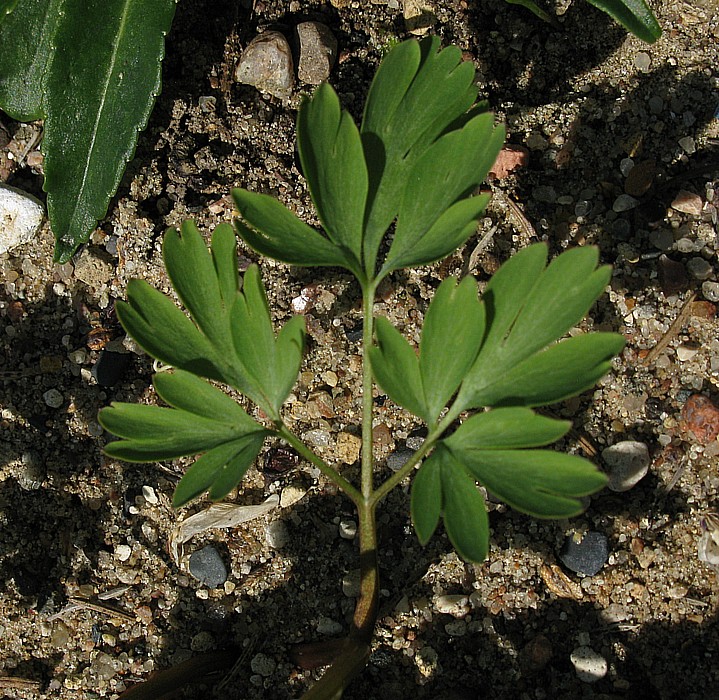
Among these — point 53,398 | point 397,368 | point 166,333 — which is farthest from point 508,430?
point 53,398

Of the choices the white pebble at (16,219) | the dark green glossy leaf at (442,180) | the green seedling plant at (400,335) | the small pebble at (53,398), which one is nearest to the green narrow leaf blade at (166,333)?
the green seedling plant at (400,335)

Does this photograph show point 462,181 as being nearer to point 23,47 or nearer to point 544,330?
point 544,330

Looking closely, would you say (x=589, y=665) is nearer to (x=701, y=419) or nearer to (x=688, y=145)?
(x=701, y=419)

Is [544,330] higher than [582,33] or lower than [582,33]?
lower

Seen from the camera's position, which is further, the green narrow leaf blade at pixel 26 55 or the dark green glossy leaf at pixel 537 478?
the green narrow leaf blade at pixel 26 55

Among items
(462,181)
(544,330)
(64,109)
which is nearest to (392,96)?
(462,181)

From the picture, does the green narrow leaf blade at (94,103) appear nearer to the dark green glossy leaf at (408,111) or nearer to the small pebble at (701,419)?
the dark green glossy leaf at (408,111)
